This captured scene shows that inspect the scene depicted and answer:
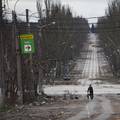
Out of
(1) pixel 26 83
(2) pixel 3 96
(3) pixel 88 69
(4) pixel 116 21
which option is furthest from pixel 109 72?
(2) pixel 3 96

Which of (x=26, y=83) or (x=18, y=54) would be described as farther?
(x=26, y=83)

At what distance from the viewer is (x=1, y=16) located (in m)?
31.1

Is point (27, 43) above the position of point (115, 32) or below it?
below

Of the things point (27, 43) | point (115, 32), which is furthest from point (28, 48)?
point (115, 32)

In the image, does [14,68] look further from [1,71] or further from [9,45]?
[1,71]

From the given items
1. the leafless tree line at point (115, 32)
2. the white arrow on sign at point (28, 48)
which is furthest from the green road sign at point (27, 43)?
the leafless tree line at point (115, 32)

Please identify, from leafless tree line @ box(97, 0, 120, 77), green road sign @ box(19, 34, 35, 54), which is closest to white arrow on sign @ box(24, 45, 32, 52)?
green road sign @ box(19, 34, 35, 54)

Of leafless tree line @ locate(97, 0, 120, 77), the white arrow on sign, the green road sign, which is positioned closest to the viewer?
the green road sign

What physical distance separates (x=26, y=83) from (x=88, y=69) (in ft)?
257

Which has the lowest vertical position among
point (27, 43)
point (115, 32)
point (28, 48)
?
point (28, 48)

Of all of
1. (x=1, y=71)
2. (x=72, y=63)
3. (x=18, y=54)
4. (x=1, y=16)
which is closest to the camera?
(x=1, y=16)

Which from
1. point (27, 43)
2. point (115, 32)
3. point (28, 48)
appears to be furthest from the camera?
point (115, 32)

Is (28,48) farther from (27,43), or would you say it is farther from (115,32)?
(115,32)

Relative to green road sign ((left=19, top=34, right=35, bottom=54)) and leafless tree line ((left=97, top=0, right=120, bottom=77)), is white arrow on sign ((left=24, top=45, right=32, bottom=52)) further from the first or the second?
leafless tree line ((left=97, top=0, right=120, bottom=77))
